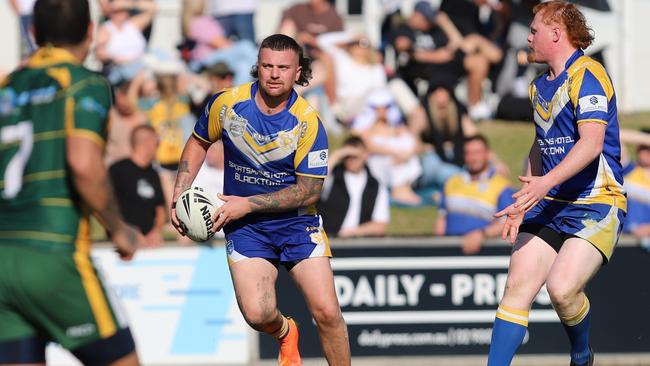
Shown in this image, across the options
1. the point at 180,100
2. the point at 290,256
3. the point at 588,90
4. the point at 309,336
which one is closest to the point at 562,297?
the point at 588,90

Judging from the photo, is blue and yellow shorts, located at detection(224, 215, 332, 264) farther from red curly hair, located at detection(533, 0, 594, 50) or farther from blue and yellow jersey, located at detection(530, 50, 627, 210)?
red curly hair, located at detection(533, 0, 594, 50)

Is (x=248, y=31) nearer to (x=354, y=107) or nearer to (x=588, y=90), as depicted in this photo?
(x=354, y=107)

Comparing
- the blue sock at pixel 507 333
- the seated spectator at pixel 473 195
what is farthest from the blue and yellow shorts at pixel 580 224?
the seated spectator at pixel 473 195

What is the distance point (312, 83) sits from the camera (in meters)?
14.0

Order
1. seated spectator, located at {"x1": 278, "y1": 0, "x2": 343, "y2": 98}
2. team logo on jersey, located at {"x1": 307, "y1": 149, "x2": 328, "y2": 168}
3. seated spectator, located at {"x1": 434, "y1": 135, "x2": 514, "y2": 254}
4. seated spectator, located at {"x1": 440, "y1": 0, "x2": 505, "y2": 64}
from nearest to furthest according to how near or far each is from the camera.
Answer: team logo on jersey, located at {"x1": 307, "y1": 149, "x2": 328, "y2": 168} < seated spectator, located at {"x1": 434, "y1": 135, "x2": 514, "y2": 254} < seated spectator, located at {"x1": 278, "y1": 0, "x2": 343, "y2": 98} < seated spectator, located at {"x1": 440, "y1": 0, "x2": 505, "y2": 64}

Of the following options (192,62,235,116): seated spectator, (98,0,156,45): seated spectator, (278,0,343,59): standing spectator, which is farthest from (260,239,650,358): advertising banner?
(98,0,156,45): seated spectator

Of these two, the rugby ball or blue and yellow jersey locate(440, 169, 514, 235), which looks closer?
the rugby ball

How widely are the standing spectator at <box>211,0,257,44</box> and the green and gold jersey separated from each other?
916 centimetres

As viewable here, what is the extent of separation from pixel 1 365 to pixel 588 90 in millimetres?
3744

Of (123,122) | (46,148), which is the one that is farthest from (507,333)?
(123,122)

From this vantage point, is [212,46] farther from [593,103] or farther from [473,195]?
[593,103]

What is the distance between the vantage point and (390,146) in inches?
523

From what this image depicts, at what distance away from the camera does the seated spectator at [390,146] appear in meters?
13.3

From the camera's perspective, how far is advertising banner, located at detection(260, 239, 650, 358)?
10531 mm
